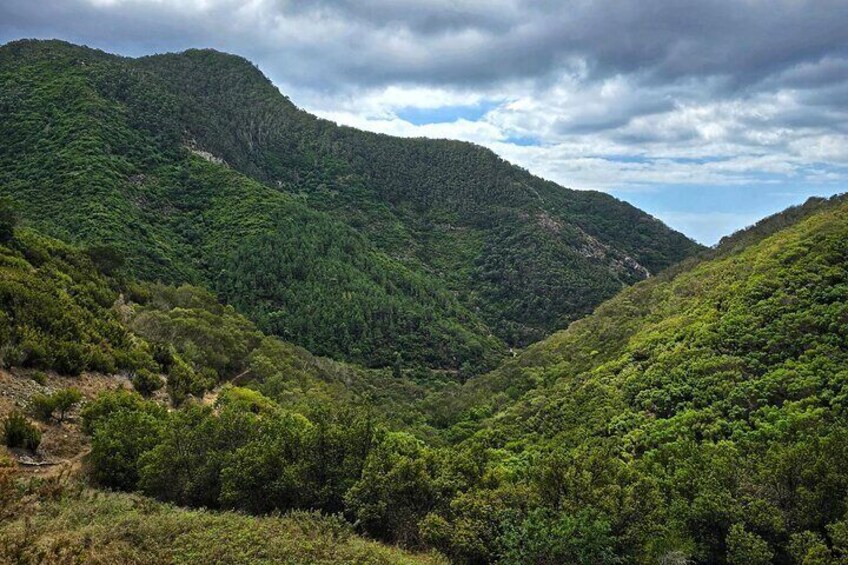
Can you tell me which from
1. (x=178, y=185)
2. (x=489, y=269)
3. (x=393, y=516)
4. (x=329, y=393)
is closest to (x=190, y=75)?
(x=178, y=185)

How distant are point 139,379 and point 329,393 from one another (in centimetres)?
2348

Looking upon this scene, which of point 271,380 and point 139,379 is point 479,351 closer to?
point 271,380

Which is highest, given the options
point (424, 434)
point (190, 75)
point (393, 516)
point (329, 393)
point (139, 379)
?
point (190, 75)

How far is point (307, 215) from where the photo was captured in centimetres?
9956

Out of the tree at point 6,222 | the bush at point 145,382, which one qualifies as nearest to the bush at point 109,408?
the bush at point 145,382

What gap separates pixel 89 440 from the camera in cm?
1823

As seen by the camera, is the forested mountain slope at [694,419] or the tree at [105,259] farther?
the tree at [105,259]

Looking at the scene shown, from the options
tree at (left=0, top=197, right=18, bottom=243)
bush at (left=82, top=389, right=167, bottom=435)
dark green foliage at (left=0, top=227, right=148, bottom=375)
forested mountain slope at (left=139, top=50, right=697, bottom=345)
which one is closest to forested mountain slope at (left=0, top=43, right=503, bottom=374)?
forested mountain slope at (left=139, top=50, right=697, bottom=345)

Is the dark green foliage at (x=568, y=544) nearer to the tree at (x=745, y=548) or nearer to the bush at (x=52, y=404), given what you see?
the tree at (x=745, y=548)

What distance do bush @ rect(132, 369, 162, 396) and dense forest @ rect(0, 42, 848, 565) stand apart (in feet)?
0.49

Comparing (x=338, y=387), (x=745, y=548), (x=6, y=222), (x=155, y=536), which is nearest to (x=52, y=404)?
(x=155, y=536)

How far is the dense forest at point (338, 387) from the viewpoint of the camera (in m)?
14.8

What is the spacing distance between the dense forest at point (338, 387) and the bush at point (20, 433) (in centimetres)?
9

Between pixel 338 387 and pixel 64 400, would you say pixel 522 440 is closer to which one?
pixel 338 387
